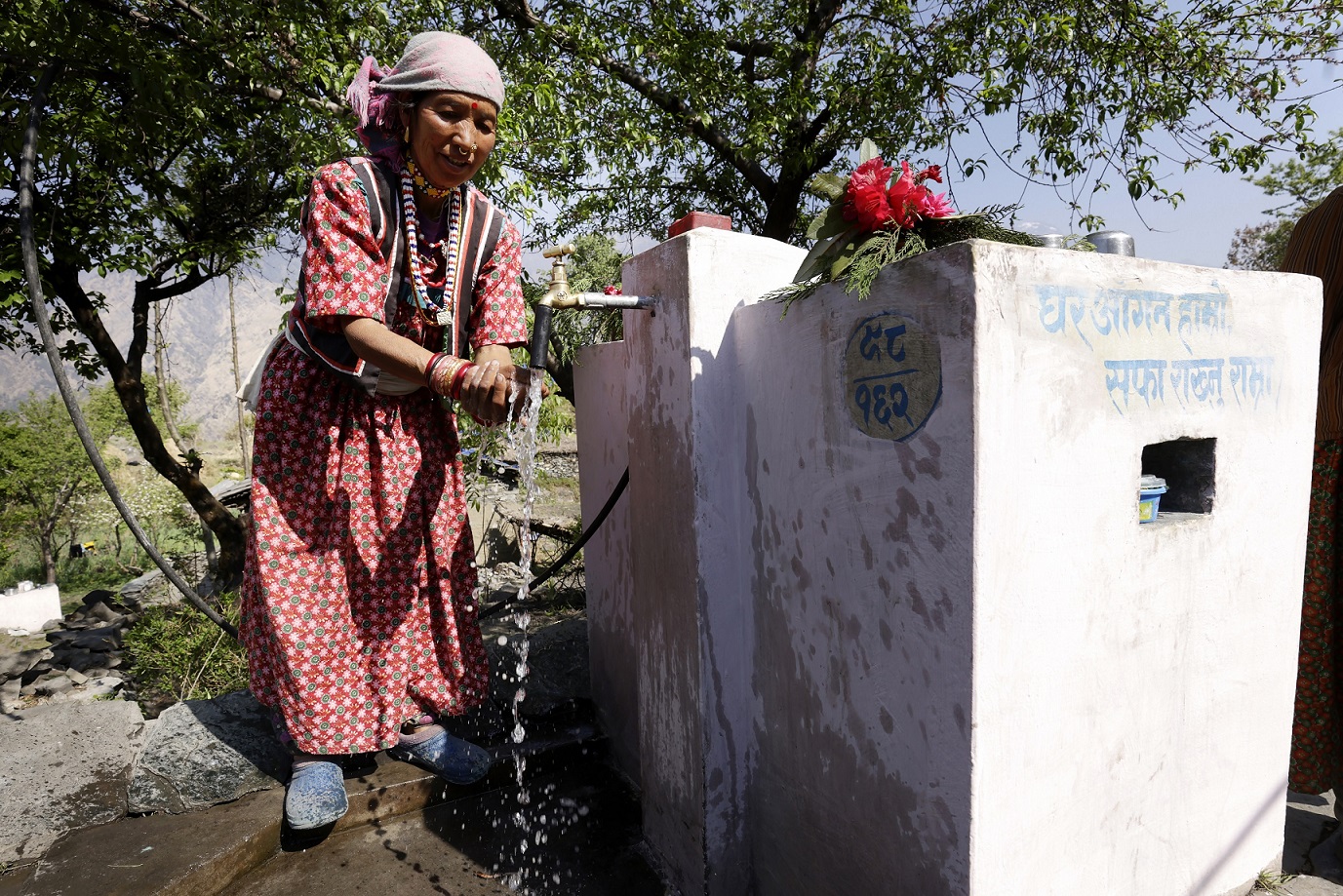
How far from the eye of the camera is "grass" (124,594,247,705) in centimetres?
432

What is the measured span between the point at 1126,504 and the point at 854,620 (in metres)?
0.56

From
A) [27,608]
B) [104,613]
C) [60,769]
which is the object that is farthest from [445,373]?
[27,608]

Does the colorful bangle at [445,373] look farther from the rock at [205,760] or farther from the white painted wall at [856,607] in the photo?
the rock at [205,760]

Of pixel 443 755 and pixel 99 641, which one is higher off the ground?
pixel 443 755

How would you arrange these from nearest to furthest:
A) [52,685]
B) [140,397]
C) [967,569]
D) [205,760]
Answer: [967,569] < [205,760] < [52,685] < [140,397]

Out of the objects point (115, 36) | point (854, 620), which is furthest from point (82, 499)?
point (854, 620)

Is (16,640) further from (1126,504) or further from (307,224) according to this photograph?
(1126,504)

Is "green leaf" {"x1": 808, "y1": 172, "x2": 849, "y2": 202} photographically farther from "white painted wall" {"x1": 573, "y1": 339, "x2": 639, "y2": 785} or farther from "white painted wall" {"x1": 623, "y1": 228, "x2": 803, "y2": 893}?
"white painted wall" {"x1": 573, "y1": 339, "x2": 639, "y2": 785}

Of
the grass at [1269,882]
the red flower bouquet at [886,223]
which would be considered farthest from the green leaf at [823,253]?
the grass at [1269,882]

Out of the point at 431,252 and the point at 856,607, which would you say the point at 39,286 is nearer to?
the point at 431,252

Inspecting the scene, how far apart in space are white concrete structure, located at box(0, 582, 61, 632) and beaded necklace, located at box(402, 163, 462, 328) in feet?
44.5

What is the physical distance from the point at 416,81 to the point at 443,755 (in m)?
1.85

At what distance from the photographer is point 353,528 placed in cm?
212

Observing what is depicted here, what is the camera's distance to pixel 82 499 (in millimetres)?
20469
